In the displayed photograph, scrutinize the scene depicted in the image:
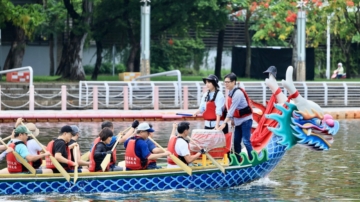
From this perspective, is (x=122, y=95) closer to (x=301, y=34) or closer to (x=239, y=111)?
(x=301, y=34)

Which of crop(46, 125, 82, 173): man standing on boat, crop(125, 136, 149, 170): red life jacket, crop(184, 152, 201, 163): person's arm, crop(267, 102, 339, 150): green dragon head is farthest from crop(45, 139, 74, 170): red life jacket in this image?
crop(267, 102, 339, 150): green dragon head

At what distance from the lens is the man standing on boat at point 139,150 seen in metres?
16.3

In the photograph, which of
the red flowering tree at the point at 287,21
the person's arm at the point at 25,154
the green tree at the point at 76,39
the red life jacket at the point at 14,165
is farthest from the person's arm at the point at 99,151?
the red flowering tree at the point at 287,21

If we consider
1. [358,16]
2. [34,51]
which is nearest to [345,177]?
[358,16]

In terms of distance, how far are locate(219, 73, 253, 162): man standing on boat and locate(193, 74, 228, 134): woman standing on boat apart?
172mm

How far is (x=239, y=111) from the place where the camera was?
57.3 ft

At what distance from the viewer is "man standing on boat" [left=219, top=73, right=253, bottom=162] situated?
57.0ft

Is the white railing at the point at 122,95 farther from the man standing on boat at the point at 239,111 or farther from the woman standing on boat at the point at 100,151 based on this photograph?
the woman standing on boat at the point at 100,151

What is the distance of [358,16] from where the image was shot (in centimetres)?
4509

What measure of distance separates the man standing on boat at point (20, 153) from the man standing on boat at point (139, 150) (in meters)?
1.41

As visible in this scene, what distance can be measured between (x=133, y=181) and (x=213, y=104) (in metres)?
2.36

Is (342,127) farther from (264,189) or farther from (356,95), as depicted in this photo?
(264,189)

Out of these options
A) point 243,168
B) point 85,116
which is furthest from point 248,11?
point 243,168

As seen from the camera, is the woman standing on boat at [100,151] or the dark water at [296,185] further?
the woman standing on boat at [100,151]
